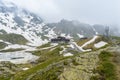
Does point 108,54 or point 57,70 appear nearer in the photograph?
point 57,70

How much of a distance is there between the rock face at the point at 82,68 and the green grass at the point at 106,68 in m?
0.90

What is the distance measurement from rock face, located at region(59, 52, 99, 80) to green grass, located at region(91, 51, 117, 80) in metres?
0.90

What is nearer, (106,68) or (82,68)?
(82,68)

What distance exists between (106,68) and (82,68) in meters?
3.62

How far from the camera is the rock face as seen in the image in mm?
44031

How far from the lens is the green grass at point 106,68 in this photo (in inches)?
1724

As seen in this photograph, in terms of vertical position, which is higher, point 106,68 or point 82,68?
point 82,68

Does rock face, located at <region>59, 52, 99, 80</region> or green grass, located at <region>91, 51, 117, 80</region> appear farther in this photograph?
rock face, located at <region>59, 52, 99, 80</region>

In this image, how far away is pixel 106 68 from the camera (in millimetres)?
46062

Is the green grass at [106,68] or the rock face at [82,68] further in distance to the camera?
the rock face at [82,68]

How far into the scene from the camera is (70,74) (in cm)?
4459

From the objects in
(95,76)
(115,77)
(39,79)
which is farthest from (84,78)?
(39,79)

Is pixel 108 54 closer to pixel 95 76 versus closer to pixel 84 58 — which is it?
pixel 84 58

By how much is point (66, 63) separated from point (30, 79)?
262 inches
